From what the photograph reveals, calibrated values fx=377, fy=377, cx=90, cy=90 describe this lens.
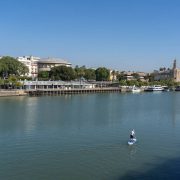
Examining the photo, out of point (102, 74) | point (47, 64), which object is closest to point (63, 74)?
point (102, 74)

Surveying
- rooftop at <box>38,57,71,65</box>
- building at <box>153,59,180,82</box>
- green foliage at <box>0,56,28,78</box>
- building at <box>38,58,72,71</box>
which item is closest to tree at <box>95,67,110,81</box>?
building at <box>38,58,72,71</box>

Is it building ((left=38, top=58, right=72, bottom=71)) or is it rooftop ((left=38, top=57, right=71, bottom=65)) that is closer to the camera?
building ((left=38, top=58, right=72, bottom=71))

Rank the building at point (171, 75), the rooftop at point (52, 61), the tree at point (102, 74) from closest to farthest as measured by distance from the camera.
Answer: the tree at point (102, 74)
the rooftop at point (52, 61)
the building at point (171, 75)

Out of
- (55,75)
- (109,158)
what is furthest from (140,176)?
(55,75)

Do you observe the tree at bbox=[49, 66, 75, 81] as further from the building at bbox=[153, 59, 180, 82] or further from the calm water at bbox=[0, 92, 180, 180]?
the calm water at bbox=[0, 92, 180, 180]

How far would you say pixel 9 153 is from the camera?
21.2m

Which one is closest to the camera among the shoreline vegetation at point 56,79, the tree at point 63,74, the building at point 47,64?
the shoreline vegetation at point 56,79

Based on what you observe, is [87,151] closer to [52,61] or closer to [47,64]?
[52,61]

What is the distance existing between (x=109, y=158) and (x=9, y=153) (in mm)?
5714

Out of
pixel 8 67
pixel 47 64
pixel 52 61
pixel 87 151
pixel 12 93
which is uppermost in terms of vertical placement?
pixel 52 61

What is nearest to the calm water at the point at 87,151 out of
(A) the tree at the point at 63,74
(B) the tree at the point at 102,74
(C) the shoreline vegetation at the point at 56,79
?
(C) the shoreline vegetation at the point at 56,79

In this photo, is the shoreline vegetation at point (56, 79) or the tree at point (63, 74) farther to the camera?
the tree at point (63, 74)

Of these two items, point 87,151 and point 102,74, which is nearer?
point 87,151

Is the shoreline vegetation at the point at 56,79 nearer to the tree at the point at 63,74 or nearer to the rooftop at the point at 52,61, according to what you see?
the tree at the point at 63,74
